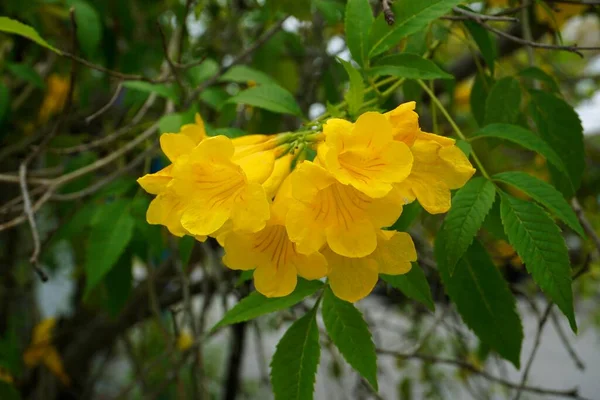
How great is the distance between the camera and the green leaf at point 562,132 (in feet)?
2.36

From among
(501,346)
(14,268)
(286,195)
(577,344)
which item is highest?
(286,195)

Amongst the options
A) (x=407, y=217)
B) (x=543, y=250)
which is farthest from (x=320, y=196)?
(x=543, y=250)

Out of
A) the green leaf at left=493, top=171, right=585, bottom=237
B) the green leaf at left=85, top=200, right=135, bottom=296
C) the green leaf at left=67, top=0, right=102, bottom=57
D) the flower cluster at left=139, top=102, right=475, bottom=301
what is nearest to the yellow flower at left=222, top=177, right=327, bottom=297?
the flower cluster at left=139, top=102, right=475, bottom=301

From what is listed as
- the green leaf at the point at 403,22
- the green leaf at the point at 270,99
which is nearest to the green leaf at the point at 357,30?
the green leaf at the point at 403,22


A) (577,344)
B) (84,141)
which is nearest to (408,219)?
(84,141)

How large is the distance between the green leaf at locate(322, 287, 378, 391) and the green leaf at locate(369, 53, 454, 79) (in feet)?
0.92

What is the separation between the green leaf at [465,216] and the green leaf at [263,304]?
18cm

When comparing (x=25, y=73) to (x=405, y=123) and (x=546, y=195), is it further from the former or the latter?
(x=546, y=195)

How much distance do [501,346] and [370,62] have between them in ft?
1.28

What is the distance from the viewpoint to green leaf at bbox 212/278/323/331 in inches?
25.3

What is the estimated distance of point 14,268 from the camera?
1790mm

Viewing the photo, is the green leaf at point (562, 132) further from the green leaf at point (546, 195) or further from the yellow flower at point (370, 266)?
the yellow flower at point (370, 266)

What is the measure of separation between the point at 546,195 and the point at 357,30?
0.29 meters

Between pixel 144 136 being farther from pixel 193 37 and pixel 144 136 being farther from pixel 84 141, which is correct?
pixel 193 37
